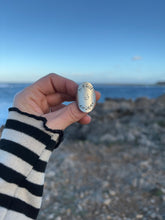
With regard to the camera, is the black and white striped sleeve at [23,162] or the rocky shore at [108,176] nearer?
the black and white striped sleeve at [23,162]

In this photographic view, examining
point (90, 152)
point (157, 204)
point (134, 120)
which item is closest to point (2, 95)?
point (157, 204)

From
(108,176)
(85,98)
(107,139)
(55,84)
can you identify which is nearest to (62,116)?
(85,98)

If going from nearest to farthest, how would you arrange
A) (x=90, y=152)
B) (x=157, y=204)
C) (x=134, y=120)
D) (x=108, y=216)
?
1. (x=108, y=216)
2. (x=157, y=204)
3. (x=90, y=152)
4. (x=134, y=120)

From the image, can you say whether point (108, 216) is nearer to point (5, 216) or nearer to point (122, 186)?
point (122, 186)

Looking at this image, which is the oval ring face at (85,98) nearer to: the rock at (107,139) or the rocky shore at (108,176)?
the rocky shore at (108,176)

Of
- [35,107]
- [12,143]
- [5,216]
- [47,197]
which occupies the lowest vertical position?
[47,197]

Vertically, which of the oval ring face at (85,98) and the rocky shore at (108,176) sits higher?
the oval ring face at (85,98)

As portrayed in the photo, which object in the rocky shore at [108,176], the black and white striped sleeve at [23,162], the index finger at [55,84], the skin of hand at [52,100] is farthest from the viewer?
the rocky shore at [108,176]

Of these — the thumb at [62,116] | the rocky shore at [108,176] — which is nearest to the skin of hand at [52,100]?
the thumb at [62,116]
